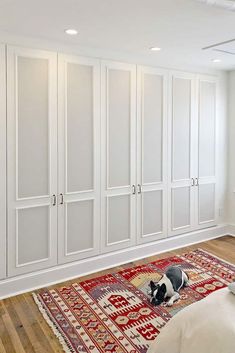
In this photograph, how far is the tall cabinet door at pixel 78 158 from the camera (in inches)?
135

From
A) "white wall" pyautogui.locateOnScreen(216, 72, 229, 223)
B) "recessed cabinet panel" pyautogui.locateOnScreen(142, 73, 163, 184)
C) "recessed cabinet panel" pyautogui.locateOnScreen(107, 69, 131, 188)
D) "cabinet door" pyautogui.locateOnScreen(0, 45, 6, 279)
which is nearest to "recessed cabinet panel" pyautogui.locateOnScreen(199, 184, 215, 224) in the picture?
"white wall" pyautogui.locateOnScreen(216, 72, 229, 223)

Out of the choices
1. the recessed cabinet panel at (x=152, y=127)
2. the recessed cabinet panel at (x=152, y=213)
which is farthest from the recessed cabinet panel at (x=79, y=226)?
the recessed cabinet panel at (x=152, y=127)

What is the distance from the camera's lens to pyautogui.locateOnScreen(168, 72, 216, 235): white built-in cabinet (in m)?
4.38

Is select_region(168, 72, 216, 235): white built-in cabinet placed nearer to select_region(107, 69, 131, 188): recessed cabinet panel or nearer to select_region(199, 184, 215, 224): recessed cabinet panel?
select_region(199, 184, 215, 224): recessed cabinet panel

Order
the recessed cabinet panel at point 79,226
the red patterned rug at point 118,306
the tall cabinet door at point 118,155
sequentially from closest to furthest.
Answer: the red patterned rug at point 118,306 < the recessed cabinet panel at point 79,226 < the tall cabinet door at point 118,155

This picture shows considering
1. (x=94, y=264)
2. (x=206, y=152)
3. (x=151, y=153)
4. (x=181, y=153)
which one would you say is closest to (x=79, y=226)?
(x=94, y=264)

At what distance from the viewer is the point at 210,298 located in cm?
188

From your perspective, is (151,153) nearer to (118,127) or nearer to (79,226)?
(118,127)

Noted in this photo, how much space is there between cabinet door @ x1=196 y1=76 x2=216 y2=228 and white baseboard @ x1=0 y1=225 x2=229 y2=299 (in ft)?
0.95

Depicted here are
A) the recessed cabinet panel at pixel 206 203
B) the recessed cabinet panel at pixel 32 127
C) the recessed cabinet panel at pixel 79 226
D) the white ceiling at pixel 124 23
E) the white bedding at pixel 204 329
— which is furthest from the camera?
the recessed cabinet panel at pixel 206 203

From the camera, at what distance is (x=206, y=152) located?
477 centimetres

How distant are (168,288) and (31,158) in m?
1.90

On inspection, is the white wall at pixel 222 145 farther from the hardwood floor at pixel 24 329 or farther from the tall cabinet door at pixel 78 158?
the hardwood floor at pixel 24 329

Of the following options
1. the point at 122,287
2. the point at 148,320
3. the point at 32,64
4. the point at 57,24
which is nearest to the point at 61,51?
the point at 32,64
